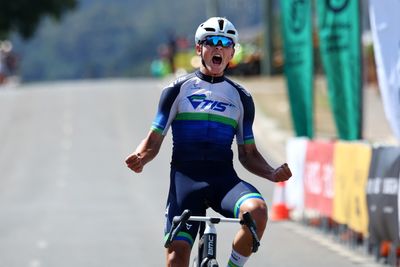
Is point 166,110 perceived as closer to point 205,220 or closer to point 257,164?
point 257,164

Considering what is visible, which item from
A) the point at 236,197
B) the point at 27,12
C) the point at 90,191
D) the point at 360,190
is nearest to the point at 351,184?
the point at 360,190

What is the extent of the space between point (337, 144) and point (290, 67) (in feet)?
17.7

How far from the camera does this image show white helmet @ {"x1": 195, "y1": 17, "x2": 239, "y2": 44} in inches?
379

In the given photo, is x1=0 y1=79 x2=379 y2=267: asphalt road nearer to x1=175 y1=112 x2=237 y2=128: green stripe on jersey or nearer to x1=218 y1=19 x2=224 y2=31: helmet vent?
x1=175 y1=112 x2=237 y2=128: green stripe on jersey

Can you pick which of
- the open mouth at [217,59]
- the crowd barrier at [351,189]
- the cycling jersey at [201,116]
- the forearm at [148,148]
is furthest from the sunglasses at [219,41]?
the crowd barrier at [351,189]

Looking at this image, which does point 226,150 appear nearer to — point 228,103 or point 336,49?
point 228,103

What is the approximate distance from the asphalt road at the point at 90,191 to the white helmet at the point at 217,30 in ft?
25.3

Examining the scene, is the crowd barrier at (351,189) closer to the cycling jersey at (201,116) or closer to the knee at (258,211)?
the cycling jersey at (201,116)

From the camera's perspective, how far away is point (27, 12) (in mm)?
84188

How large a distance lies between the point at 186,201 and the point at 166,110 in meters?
0.67

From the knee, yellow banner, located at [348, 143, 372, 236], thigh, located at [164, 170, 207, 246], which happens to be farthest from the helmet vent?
yellow banner, located at [348, 143, 372, 236]

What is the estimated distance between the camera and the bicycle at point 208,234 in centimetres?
899

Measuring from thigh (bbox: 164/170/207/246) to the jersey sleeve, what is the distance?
0.34 metres

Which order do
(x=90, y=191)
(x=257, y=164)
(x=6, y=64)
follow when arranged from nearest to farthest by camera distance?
(x=257, y=164)
(x=90, y=191)
(x=6, y=64)
